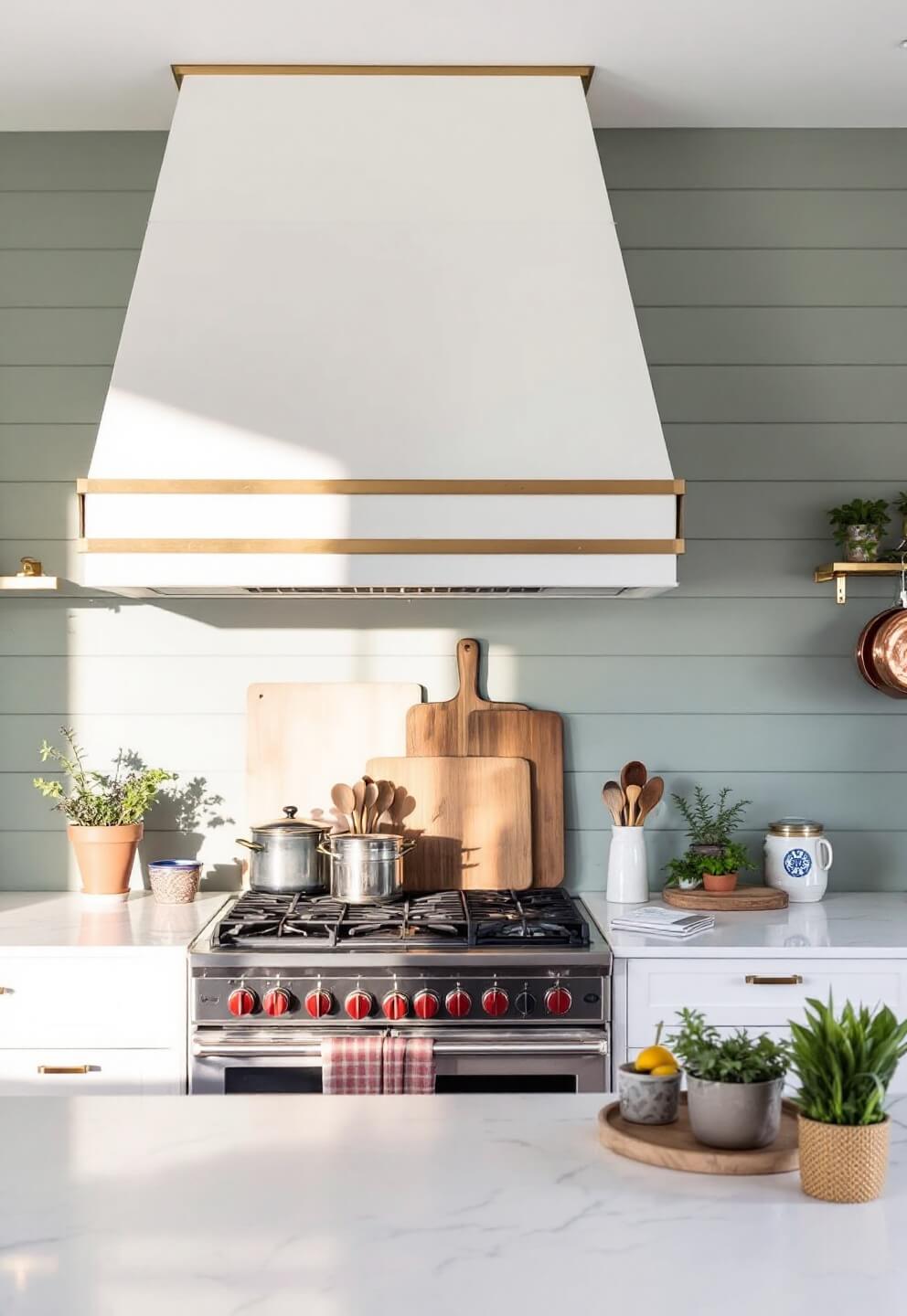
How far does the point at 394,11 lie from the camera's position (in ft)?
9.09

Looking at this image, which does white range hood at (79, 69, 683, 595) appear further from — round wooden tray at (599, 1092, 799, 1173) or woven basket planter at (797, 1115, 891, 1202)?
woven basket planter at (797, 1115, 891, 1202)

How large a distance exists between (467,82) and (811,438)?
1.26m

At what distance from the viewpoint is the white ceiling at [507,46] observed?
9.09ft

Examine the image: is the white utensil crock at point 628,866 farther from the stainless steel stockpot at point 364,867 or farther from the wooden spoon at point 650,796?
the stainless steel stockpot at point 364,867

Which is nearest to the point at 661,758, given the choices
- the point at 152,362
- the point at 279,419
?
the point at 279,419

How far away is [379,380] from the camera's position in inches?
112

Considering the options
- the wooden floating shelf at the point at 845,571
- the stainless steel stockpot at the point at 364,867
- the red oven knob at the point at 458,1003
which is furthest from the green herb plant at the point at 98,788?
the wooden floating shelf at the point at 845,571

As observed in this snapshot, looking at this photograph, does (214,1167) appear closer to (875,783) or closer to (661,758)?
(661,758)

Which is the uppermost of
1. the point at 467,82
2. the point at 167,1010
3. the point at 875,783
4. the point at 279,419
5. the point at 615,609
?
the point at 467,82

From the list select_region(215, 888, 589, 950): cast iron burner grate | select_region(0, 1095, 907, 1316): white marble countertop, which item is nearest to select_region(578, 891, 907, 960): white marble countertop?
select_region(215, 888, 589, 950): cast iron burner grate

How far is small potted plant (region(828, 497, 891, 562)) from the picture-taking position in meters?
3.25

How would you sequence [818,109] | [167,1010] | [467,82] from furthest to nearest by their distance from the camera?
1. [818,109]
2. [467,82]
3. [167,1010]

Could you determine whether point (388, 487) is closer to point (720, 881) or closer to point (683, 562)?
point (683, 562)

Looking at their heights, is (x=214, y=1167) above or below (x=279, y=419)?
below
